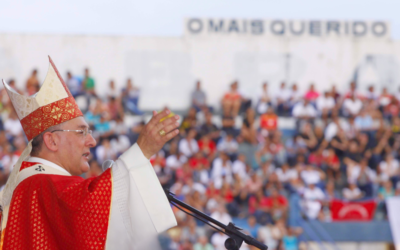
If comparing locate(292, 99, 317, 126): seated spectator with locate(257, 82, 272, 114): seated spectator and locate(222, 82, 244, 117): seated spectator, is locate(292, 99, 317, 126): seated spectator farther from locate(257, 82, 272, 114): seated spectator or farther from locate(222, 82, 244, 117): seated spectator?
locate(222, 82, 244, 117): seated spectator

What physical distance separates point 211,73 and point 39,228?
14343 mm

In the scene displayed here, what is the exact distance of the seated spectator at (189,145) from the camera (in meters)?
12.6

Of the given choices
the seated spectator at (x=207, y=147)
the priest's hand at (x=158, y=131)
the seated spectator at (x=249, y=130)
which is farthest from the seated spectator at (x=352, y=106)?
the priest's hand at (x=158, y=131)

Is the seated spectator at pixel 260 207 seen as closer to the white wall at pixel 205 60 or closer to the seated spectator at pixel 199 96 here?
the seated spectator at pixel 199 96

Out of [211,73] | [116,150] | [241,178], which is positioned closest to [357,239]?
[241,178]

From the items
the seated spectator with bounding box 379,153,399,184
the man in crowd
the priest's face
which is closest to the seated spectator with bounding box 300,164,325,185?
the seated spectator with bounding box 379,153,399,184

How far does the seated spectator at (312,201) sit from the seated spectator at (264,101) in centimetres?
365

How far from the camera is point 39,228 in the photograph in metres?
2.67

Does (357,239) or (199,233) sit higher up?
(199,233)

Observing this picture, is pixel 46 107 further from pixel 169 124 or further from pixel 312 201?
pixel 312 201

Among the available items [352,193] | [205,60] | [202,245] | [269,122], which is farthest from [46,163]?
[205,60]

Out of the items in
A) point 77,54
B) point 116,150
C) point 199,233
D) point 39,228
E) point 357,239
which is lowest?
point 357,239

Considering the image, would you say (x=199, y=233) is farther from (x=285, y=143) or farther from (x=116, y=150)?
(x=285, y=143)

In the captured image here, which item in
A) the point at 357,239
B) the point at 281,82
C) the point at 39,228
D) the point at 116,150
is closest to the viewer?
the point at 39,228
